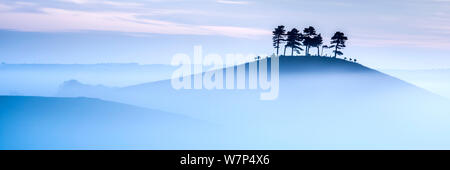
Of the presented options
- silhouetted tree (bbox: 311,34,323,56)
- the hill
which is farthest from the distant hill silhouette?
silhouetted tree (bbox: 311,34,323,56)

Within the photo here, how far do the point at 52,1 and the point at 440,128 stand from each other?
11.2ft

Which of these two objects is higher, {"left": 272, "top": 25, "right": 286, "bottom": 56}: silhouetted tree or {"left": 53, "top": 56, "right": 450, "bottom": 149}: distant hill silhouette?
{"left": 272, "top": 25, "right": 286, "bottom": 56}: silhouetted tree

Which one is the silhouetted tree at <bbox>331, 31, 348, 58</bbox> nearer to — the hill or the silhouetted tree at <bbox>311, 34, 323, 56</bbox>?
the silhouetted tree at <bbox>311, 34, 323, 56</bbox>

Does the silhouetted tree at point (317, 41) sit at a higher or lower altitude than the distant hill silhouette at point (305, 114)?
higher

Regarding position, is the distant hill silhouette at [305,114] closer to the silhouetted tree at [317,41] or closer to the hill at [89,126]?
the hill at [89,126]

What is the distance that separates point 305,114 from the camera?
8328 millimetres

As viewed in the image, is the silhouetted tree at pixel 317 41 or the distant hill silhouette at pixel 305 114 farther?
the silhouetted tree at pixel 317 41

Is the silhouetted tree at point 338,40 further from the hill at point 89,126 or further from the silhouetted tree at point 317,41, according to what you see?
the hill at point 89,126

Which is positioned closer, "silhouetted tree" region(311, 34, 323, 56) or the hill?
the hill

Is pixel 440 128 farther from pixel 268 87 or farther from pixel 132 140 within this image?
pixel 132 140

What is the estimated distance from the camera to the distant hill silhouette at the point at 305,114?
8.27 m

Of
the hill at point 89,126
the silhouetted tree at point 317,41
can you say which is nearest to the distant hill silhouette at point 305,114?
the hill at point 89,126

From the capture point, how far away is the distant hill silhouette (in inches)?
325
